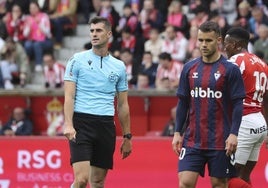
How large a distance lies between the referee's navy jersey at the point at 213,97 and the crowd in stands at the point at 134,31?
8.41m

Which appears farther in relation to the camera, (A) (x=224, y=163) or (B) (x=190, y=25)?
(B) (x=190, y=25)

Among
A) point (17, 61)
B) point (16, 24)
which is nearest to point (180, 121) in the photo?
point (17, 61)

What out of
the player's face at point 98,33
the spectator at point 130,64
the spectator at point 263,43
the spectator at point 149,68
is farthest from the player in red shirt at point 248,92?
the spectator at point 130,64

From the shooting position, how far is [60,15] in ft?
74.3

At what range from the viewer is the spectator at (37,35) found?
2178 centimetres

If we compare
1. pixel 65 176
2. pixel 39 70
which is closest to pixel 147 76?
pixel 39 70

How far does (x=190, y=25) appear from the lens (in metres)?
20.5

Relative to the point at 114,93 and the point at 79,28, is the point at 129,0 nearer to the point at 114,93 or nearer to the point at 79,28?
the point at 79,28

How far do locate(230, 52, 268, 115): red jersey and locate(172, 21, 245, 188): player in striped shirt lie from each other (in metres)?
Answer: 0.93

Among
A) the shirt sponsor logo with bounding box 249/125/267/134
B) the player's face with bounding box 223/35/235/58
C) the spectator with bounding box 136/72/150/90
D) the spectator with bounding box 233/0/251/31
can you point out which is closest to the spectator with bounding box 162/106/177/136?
the spectator with bounding box 136/72/150/90

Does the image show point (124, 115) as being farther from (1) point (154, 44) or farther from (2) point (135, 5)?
(2) point (135, 5)

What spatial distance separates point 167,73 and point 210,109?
8.96 meters

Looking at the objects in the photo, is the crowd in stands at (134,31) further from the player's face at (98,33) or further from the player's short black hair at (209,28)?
the player's short black hair at (209,28)

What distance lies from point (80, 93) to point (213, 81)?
1708 mm
